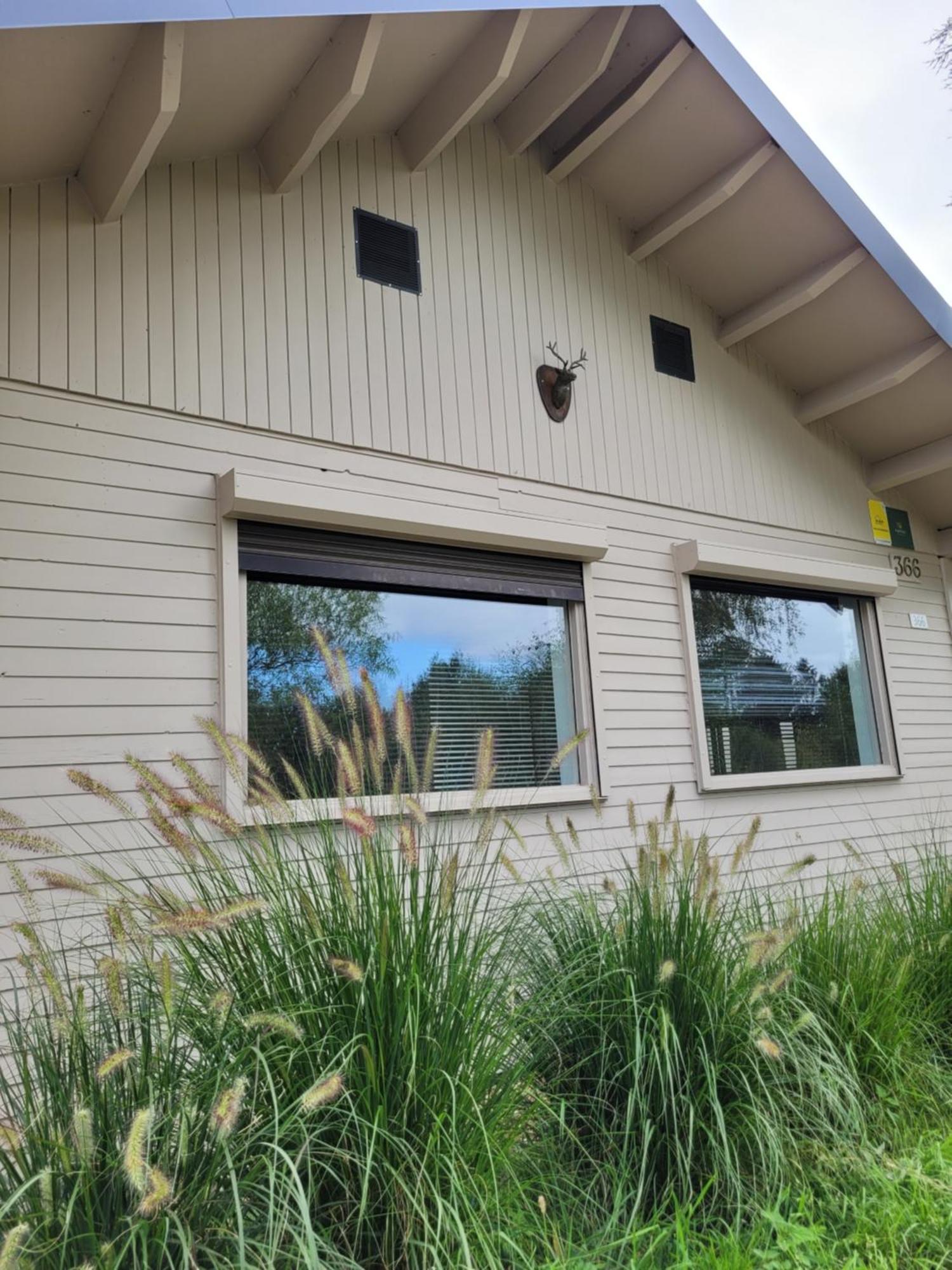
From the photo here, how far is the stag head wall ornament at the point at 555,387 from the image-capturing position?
5.02 m

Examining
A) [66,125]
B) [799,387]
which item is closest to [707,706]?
[799,387]

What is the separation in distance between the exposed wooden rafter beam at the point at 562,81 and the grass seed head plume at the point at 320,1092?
14.5 feet

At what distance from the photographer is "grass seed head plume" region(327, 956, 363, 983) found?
1767 mm

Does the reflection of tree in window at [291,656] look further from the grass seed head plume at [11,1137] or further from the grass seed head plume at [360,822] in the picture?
the grass seed head plume at [11,1137]

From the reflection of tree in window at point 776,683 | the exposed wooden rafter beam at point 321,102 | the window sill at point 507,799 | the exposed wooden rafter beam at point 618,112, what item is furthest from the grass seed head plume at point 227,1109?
the exposed wooden rafter beam at point 618,112

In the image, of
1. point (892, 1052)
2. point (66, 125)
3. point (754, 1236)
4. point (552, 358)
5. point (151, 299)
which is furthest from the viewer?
point (552, 358)

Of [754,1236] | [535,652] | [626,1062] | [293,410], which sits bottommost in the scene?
[754,1236]

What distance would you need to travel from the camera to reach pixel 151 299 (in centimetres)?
376

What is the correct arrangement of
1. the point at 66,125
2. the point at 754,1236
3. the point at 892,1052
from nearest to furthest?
the point at 754,1236 → the point at 892,1052 → the point at 66,125

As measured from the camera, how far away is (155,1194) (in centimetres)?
138

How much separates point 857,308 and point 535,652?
273cm

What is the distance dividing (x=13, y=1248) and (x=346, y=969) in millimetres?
623

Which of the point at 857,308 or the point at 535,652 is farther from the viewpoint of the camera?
the point at 857,308

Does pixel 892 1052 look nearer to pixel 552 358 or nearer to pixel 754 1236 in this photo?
pixel 754 1236
